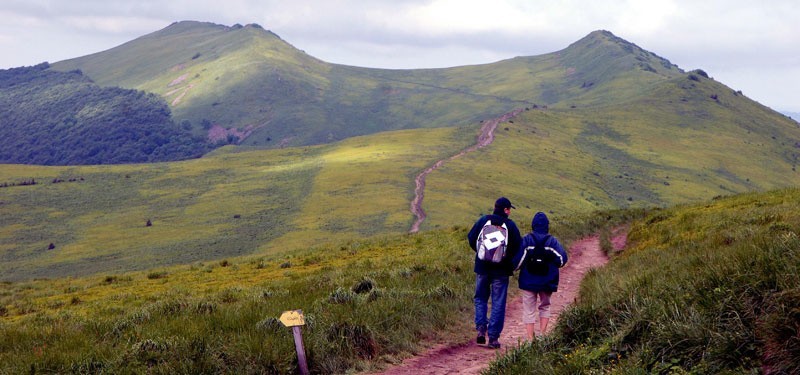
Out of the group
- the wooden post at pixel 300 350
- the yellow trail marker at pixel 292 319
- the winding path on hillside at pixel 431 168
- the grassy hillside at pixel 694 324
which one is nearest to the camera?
the grassy hillside at pixel 694 324

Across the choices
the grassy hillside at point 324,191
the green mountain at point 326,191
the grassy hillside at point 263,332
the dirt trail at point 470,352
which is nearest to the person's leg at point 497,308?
the dirt trail at point 470,352

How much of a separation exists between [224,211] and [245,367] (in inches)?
4442

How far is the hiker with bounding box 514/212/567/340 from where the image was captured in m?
11.4

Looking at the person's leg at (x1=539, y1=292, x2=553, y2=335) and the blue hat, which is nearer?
the blue hat

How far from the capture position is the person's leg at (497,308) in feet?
39.3

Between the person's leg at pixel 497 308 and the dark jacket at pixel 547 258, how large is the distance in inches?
22.6

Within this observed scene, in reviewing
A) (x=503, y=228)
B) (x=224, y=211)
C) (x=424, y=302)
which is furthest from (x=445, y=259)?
(x=224, y=211)

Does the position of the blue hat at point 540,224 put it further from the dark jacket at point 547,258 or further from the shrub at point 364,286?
the shrub at point 364,286

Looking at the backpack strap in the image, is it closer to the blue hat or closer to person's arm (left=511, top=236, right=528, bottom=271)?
person's arm (left=511, top=236, right=528, bottom=271)

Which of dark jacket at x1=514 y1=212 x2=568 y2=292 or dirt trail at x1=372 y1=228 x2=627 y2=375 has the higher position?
dark jacket at x1=514 y1=212 x2=568 y2=292

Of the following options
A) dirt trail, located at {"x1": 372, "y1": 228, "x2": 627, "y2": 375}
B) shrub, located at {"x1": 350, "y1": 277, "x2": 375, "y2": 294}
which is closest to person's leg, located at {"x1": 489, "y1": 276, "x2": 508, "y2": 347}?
dirt trail, located at {"x1": 372, "y1": 228, "x2": 627, "y2": 375}

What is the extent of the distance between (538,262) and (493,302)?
4.25 feet

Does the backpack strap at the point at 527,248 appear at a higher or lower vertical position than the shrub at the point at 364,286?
higher

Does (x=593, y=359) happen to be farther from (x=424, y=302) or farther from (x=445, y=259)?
(x=445, y=259)
